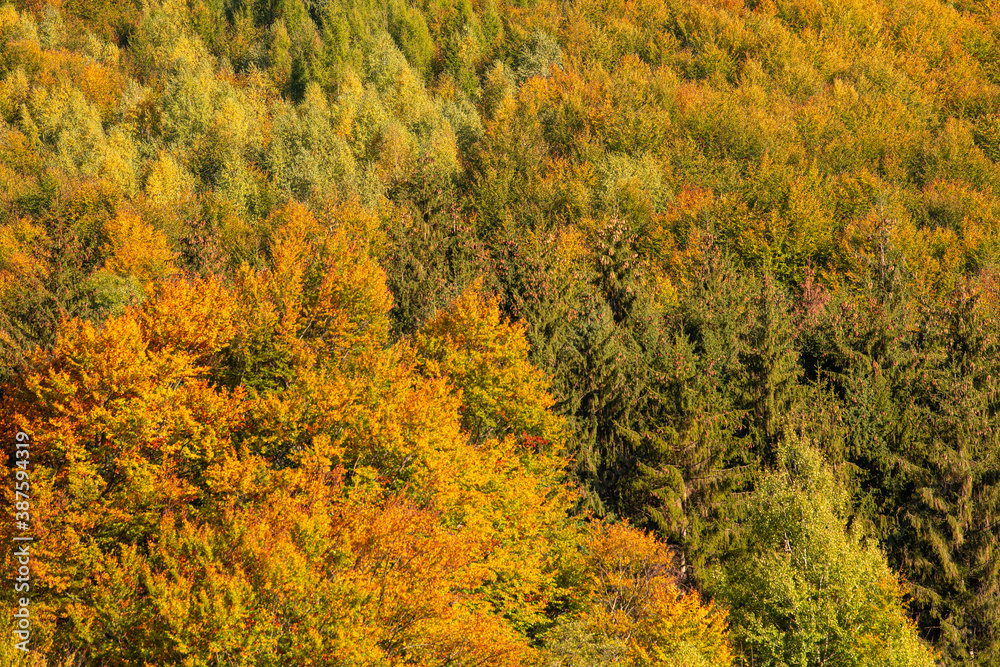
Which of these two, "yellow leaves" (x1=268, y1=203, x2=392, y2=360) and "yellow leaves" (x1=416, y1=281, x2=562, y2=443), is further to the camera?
"yellow leaves" (x1=268, y1=203, x2=392, y2=360)

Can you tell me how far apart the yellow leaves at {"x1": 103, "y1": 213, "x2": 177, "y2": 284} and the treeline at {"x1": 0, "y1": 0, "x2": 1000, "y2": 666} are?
31cm

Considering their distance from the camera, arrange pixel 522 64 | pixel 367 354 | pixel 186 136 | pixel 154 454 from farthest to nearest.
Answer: pixel 522 64, pixel 186 136, pixel 367 354, pixel 154 454

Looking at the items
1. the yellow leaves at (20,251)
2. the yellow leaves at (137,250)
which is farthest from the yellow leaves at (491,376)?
the yellow leaves at (20,251)

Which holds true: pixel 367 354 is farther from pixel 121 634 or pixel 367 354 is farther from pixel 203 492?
pixel 121 634

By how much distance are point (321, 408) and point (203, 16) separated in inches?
5162

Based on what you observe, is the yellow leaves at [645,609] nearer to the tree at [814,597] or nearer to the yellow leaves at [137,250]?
the tree at [814,597]

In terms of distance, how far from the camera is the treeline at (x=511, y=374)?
94.8ft

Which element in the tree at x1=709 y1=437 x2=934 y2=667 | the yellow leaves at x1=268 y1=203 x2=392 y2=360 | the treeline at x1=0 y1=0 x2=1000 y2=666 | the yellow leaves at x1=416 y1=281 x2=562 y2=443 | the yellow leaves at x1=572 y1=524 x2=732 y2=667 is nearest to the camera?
the treeline at x1=0 y1=0 x2=1000 y2=666

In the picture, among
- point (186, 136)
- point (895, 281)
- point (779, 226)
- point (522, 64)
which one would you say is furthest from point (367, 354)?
point (522, 64)

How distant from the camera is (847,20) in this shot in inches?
5202

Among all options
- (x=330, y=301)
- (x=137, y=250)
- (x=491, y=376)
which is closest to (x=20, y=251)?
(x=137, y=250)

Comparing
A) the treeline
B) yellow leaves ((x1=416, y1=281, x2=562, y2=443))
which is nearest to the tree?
the treeline

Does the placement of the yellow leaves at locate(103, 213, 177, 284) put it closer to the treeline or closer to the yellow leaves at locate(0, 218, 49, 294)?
the treeline

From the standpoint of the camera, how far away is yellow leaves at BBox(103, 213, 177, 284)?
227 ft
